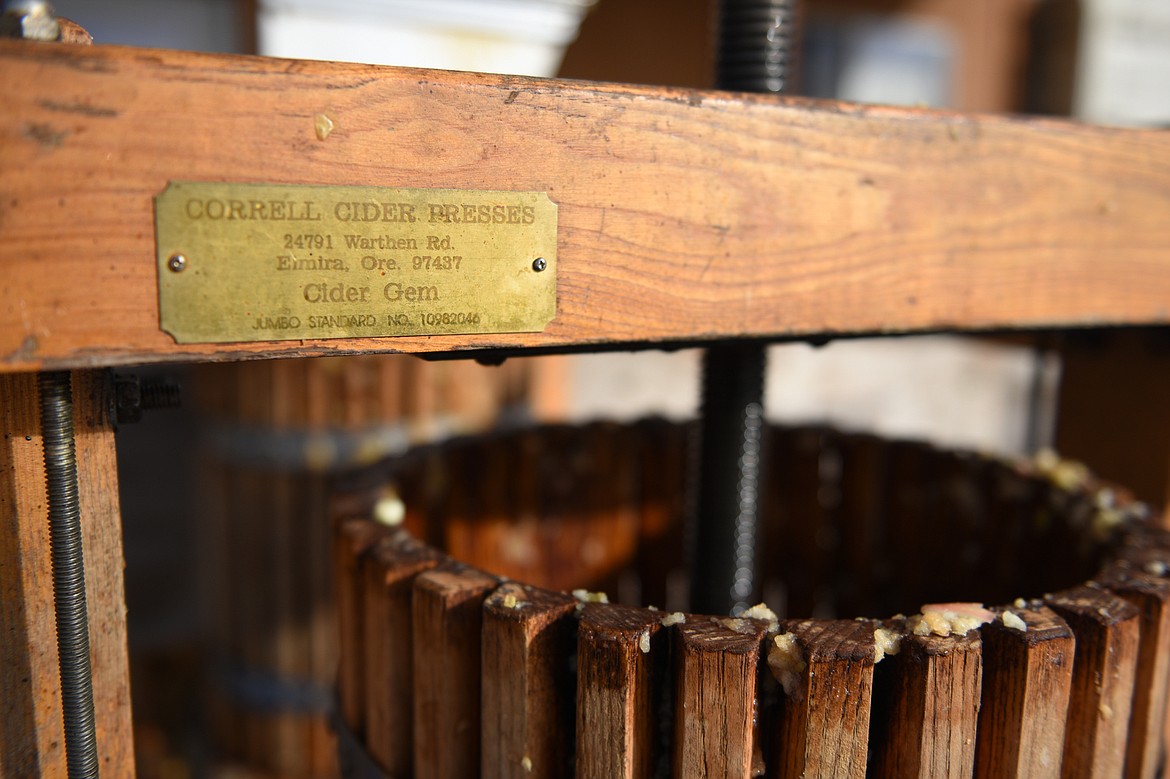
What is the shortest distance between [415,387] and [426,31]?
1.06 meters

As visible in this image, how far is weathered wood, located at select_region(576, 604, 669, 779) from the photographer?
41.7 inches

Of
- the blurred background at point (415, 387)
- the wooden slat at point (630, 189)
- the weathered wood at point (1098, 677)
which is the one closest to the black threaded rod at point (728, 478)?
the wooden slat at point (630, 189)

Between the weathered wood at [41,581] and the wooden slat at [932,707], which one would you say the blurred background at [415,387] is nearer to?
the wooden slat at [932,707]

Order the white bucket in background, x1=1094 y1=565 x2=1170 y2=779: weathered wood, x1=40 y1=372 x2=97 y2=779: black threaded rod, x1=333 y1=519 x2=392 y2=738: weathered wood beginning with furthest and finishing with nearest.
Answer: the white bucket in background < x1=333 y1=519 x2=392 y2=738: weathered wood < x1=1094 y1=565 x2=1170 y2=779: weathered wood < x1=40 y1=372 x2=97 y2=779: black threaded rod

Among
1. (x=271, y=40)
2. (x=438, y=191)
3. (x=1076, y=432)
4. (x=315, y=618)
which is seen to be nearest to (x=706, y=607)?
(x=438, y=191)

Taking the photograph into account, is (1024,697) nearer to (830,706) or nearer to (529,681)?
(830,706)

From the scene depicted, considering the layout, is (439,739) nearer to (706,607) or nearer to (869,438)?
(706,607)

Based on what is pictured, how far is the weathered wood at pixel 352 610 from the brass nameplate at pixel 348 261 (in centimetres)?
49

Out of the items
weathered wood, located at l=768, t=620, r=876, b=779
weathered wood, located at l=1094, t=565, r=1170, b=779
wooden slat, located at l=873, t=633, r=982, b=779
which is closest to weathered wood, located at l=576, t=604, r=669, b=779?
weathered wood, located at l=768, t=620, r=876, b=779

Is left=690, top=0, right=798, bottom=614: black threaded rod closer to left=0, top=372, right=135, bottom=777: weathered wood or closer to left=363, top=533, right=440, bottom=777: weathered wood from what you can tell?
left=363, top=533, right=440, bottom=777: weathered wood

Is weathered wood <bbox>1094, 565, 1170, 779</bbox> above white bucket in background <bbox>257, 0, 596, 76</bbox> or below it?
below

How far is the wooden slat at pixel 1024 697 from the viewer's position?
3.58 ft

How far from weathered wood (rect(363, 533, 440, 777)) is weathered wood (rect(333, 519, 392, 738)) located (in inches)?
1.5

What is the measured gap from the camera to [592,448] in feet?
7.04
